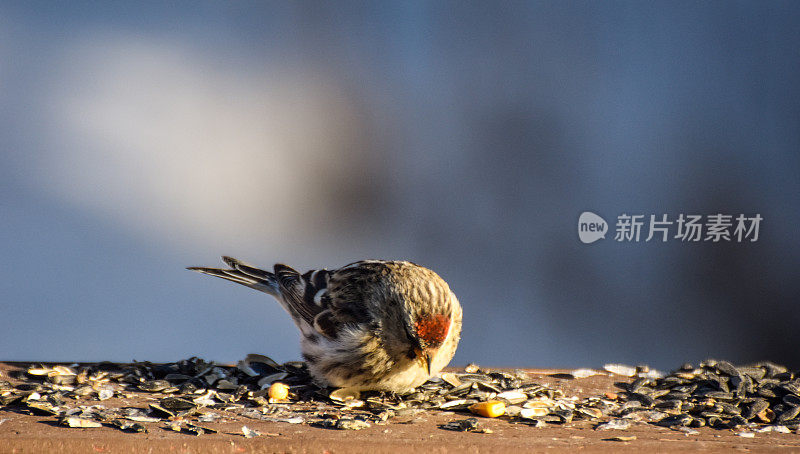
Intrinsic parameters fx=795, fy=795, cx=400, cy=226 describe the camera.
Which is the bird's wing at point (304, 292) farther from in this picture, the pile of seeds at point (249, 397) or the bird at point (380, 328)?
the pile of seeds at point (249, 397)

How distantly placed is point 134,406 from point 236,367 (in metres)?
0.41

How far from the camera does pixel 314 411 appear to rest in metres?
1.71

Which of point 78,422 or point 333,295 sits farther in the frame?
point 333,295

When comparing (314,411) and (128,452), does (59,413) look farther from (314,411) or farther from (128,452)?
(314,411)

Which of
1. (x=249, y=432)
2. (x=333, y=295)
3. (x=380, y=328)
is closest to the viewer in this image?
(x=249, y=432)

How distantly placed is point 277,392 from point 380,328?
11.4 inches

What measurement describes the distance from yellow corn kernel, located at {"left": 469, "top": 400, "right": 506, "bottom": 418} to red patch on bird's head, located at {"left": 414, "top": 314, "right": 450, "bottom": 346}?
7.5 inches

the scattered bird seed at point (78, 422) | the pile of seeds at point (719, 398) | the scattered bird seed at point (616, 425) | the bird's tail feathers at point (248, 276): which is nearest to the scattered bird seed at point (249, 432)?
the scattered bird seed at point (78, 422)

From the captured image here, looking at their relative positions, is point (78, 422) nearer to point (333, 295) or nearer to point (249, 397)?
point (249, 397)

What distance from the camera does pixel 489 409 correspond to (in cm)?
170

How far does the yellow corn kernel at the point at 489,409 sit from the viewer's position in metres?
1.69

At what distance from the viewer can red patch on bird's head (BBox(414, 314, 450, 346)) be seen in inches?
72.7

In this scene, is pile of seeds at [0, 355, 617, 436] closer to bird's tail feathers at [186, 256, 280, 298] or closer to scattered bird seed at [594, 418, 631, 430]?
scattered bird seed at [594, 418, 631, 430]

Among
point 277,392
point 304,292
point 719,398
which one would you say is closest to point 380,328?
point 277,392
